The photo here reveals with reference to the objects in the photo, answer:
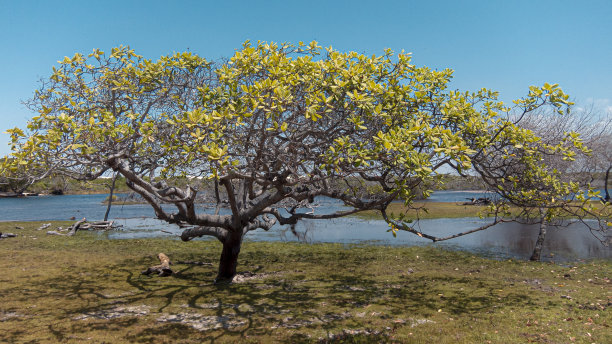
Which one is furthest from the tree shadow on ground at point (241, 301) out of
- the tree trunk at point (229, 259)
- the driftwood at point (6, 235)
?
the driftwood at point (6, 235)

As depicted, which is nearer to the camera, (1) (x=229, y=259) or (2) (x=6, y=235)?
(1) (x=229, y=259)

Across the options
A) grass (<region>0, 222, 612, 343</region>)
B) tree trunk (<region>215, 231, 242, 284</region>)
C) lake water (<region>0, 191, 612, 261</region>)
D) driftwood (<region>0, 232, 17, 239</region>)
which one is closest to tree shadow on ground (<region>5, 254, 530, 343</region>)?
grass (<region>0, 222, 612, 343</region>)

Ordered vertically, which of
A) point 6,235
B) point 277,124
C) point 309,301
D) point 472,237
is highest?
point 277,124

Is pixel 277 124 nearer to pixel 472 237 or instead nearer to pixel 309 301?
pixel 309 301

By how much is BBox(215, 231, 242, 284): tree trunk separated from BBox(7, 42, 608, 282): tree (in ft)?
5.07

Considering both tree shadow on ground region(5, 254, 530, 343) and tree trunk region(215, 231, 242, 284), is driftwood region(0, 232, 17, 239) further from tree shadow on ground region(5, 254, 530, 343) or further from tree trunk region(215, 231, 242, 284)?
tree trunk region(215, 231, 242, 284)

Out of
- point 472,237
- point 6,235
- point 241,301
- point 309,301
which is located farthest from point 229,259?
point 6,235

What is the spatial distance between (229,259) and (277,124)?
25.2ft

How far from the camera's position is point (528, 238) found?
85.7 feet

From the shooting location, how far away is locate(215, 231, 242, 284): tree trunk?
528 inches

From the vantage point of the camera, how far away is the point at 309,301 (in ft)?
36.7

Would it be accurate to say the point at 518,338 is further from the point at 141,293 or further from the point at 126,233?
the point at 126,233

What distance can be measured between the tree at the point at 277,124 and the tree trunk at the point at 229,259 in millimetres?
1544

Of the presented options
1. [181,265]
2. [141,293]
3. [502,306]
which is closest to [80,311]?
[141,293]
